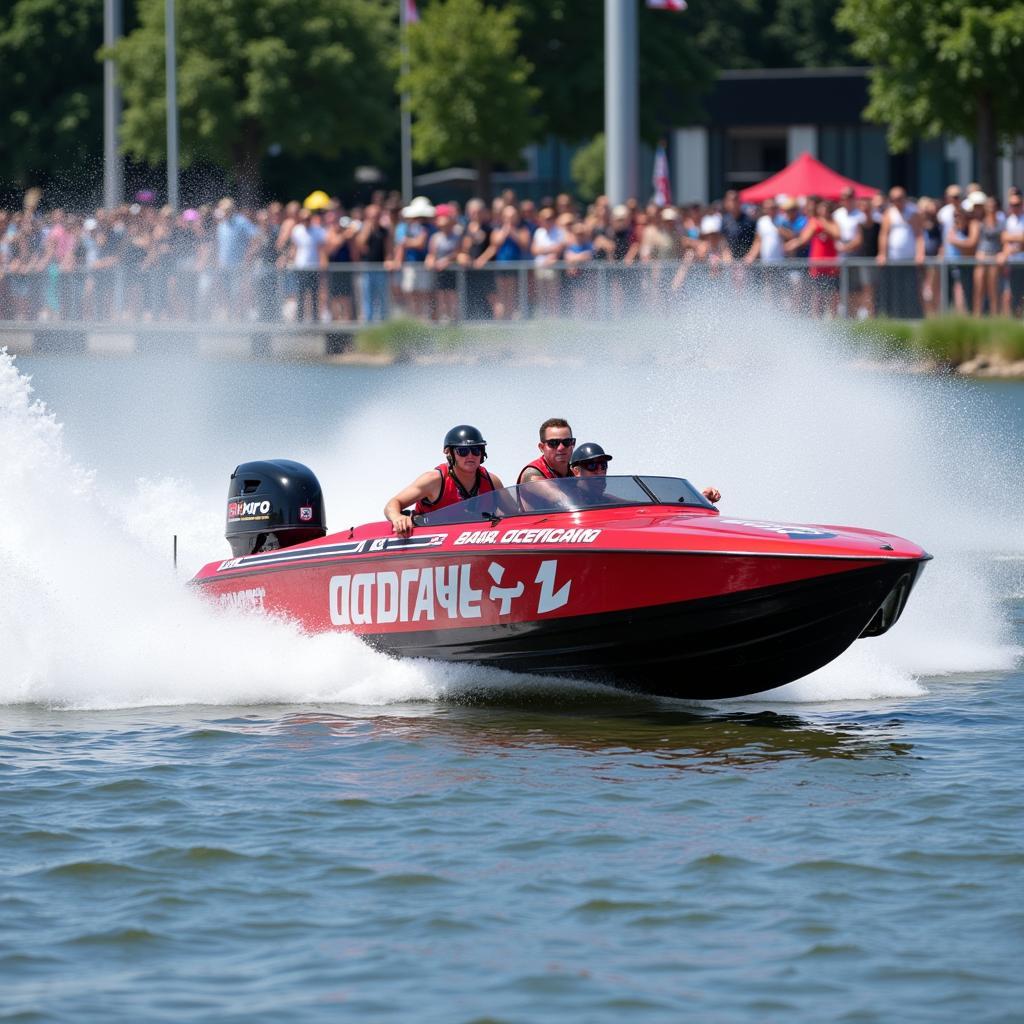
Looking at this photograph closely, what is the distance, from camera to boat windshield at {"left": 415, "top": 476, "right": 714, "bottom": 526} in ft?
35.3

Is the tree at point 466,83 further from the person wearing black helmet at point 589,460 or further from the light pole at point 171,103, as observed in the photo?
the person wearing black helmet at point 589,460

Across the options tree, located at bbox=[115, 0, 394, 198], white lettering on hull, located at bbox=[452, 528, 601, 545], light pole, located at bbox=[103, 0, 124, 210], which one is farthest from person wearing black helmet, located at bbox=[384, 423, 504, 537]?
tree, located at bbox=[115, 0, 394, 198]

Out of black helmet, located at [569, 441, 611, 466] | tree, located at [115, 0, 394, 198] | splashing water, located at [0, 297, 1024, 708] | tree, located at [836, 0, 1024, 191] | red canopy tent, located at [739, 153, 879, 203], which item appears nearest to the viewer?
black helmet, located at [569, 441, 611, 466]

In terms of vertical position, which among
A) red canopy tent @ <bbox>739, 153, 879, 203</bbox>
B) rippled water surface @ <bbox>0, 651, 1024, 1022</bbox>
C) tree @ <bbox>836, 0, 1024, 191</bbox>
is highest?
tree @ <bbox>836, 0, 1024, 191</bbox>

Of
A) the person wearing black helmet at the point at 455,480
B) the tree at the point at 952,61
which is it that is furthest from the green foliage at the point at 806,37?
the person wearing black helmet at the point at 455,480

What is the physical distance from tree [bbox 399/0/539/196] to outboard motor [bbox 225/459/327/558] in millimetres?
31832

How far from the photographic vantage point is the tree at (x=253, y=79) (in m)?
48.4

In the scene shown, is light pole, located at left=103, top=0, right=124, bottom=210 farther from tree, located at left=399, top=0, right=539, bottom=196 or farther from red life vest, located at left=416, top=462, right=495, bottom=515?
red life vest, located at left=416, top=462, right=495, bottom=515

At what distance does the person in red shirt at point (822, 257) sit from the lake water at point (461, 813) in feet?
21.9

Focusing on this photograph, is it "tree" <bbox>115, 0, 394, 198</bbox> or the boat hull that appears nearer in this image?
the boat hull

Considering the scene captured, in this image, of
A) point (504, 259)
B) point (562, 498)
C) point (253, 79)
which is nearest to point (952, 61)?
point (504, 259)

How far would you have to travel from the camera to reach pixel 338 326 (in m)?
28.5

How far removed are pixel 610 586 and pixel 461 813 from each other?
2.00 metres

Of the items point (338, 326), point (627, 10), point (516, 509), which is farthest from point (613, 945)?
point (627, 10)
